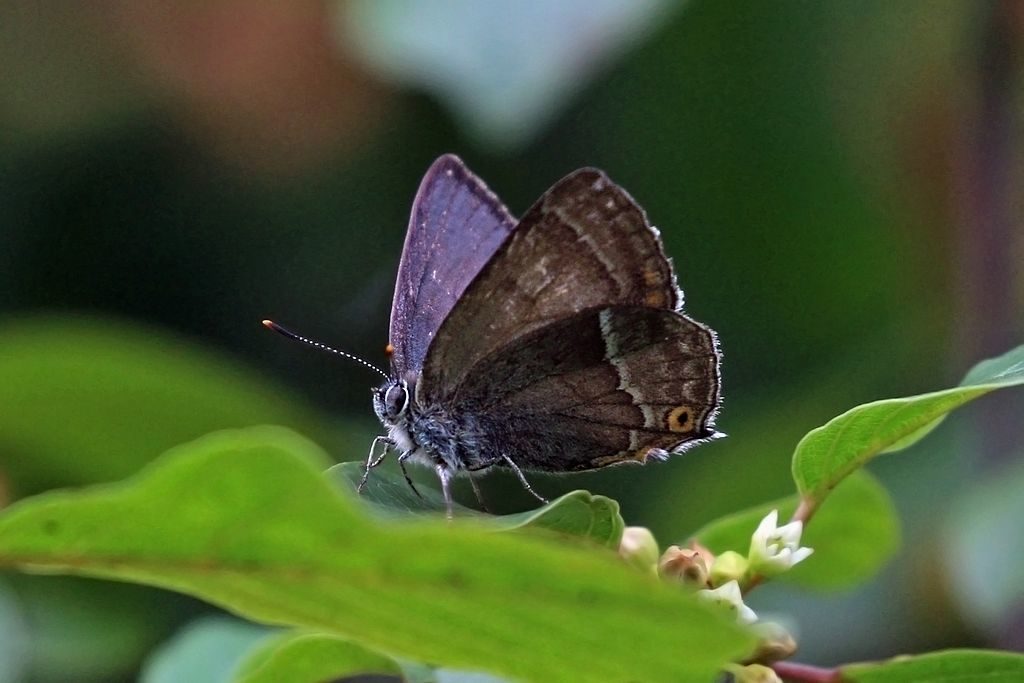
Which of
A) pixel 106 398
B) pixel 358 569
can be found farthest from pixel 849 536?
pixel 106 398

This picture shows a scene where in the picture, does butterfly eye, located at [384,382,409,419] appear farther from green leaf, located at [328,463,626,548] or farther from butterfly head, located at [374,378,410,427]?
green leaf, located at [328,463,626,548]

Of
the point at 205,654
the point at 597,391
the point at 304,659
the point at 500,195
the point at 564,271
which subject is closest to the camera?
the point at 304,659

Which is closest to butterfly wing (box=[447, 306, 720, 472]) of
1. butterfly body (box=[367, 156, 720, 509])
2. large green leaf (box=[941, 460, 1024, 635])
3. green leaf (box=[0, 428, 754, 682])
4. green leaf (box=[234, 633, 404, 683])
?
butterfly body (box=[367, 156, 720, 509])

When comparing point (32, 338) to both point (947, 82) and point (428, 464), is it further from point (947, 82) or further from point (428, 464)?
point (947, 82)

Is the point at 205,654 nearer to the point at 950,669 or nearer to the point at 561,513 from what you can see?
the point at 561,513

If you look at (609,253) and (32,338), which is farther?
(32,338)

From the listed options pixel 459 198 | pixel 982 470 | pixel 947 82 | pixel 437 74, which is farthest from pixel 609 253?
pixel 947 82
